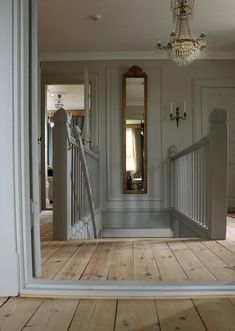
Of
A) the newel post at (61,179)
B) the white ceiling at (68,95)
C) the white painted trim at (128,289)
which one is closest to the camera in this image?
the white painted trim at (128,289)

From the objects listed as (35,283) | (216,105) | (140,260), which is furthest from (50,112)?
(35,283)

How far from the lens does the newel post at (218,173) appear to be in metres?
2.88

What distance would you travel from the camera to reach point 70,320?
1.27 meters

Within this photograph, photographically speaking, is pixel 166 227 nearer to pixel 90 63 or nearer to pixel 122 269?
pixel 90 63

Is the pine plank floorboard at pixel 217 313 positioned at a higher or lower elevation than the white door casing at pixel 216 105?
lower

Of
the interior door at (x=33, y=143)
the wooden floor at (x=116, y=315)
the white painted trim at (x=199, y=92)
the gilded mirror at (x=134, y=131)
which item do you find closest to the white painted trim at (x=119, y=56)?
the gilded mirror at (x=134, y=131)

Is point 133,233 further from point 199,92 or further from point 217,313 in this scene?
point 217,313

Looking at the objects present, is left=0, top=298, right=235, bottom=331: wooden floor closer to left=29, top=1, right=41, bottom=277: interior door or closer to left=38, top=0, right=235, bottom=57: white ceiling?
left=29, top=1, right=41, bottom=277: interior door

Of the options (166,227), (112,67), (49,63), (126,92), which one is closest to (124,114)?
(126,92)

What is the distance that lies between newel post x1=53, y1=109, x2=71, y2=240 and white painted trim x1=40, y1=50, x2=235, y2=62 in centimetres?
308

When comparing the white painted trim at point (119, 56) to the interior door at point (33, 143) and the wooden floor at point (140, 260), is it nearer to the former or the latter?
the wooden floor at point (140, 260)

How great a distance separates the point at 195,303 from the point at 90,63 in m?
4.85

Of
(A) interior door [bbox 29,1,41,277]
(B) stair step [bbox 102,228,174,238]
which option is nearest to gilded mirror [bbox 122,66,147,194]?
(B) stair step [bbox 102,228,174,238]

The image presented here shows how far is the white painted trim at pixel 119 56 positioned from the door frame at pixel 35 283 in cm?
421
